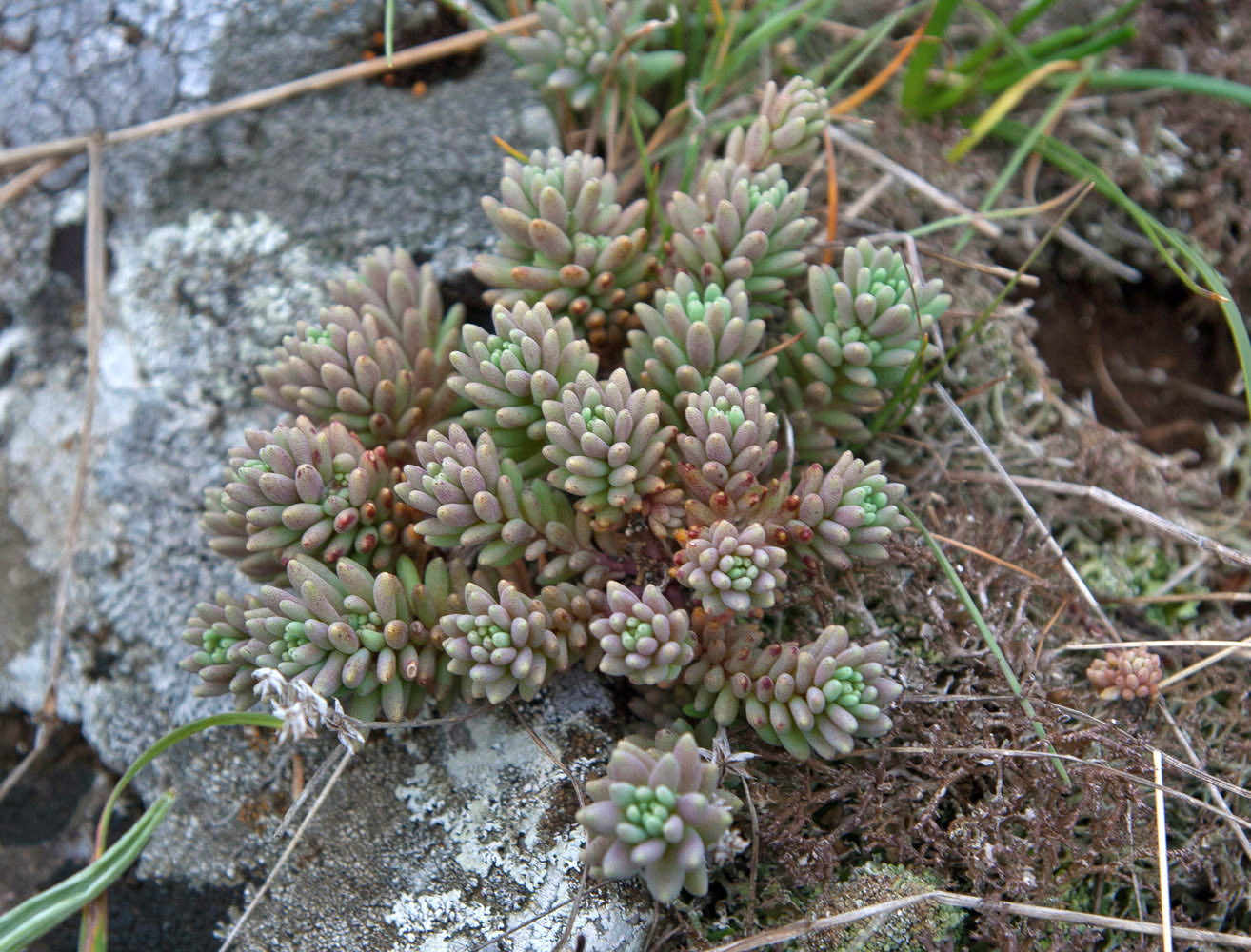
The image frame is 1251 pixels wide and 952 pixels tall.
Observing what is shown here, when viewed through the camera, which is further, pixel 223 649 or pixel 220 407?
pixel 220 407

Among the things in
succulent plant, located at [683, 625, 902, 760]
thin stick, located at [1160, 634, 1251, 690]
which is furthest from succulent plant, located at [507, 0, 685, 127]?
thin stick, located at [1160, 634, 1251, 690]

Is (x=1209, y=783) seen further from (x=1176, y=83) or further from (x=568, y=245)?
(x=1176, y=83)

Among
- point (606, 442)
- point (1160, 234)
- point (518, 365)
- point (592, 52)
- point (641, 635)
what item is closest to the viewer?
point (641, 635)

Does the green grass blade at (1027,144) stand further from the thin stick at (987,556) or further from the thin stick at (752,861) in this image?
the thin stick at (752,861)

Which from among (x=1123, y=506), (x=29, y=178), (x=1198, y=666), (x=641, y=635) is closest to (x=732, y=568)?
(x=641, y=635)

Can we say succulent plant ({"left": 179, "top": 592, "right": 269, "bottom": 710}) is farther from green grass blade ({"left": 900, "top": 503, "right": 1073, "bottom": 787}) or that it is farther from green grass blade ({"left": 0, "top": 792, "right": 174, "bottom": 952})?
green grass blade ({"left": 900, "top": 503, "right": 1073, "bottom": 787})


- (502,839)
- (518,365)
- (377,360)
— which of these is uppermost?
(518,365)

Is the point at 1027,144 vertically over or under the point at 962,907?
over

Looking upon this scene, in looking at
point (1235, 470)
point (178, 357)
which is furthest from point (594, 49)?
point (1235, 470)
